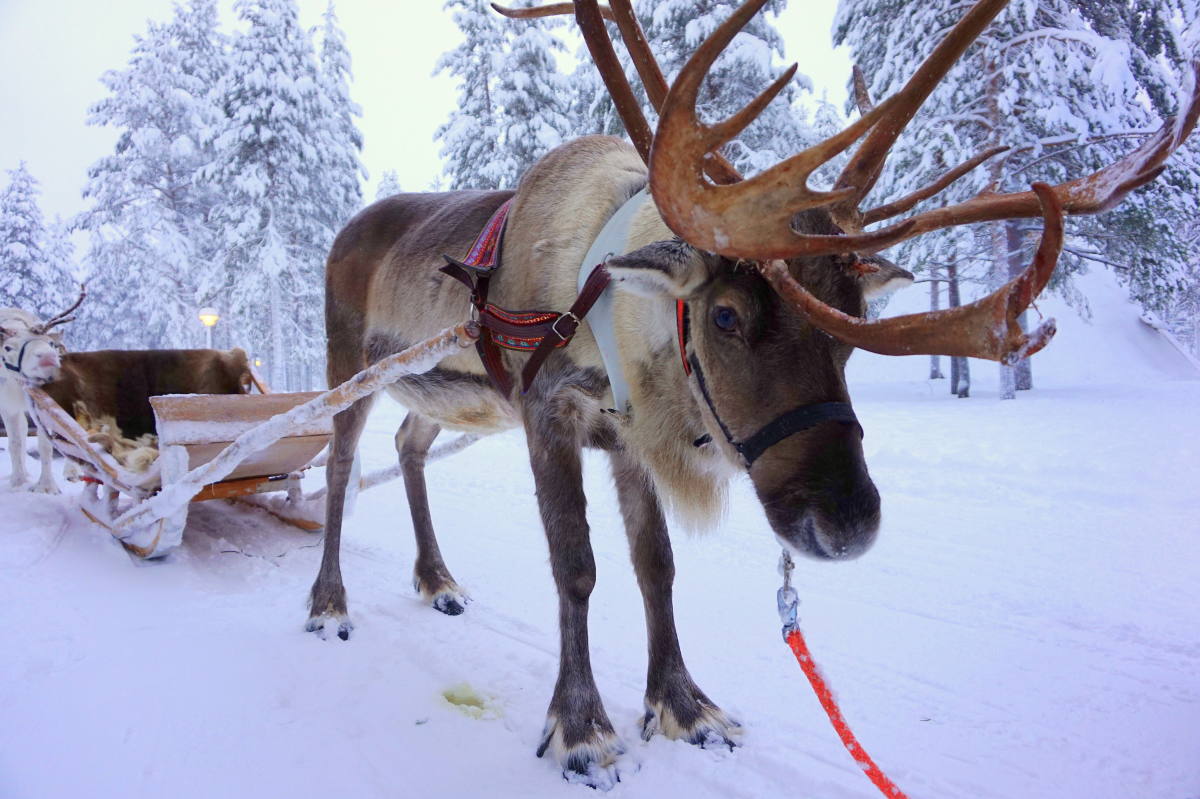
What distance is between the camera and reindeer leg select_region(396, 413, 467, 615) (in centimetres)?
370

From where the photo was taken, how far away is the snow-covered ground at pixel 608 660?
206cm

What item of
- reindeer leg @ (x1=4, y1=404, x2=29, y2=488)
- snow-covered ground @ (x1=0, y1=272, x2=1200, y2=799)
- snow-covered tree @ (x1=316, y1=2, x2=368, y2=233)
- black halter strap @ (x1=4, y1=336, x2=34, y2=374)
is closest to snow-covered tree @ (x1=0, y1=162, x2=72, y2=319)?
snow-covered tree @ (x1=316, y1=2, x2=368, y2=233)

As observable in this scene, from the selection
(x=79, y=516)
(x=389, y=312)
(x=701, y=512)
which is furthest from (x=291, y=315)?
(x=701, y=512)

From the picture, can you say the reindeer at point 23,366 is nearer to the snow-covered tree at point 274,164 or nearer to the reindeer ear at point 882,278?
the reindeer ear at point 882,278

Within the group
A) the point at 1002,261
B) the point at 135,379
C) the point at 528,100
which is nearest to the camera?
the point at 135,379

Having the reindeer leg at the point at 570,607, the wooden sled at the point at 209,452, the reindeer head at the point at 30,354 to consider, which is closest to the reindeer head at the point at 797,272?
the reindeer leg at the point at 570,607

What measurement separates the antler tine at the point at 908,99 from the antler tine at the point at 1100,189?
22 cm

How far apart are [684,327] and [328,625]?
242 cm

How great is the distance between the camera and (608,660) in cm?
298

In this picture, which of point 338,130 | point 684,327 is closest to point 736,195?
point 684,327

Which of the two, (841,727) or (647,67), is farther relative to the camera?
(647,67)

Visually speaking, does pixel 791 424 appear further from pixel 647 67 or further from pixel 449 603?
pixel 449 603

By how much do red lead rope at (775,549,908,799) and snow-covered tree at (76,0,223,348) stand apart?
2299 centimetres

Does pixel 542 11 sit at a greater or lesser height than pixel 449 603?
greater
